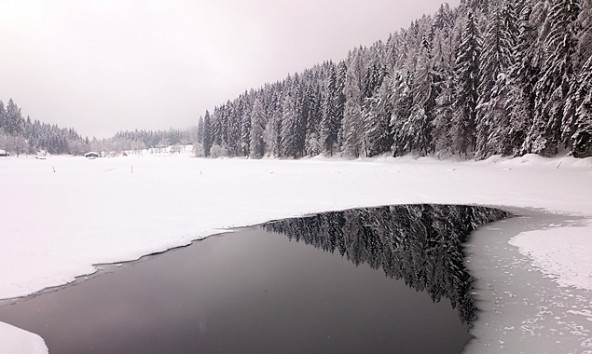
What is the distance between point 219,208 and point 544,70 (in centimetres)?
3139

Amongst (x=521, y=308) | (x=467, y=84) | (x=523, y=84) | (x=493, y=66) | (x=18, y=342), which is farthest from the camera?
(x=467, y=84)

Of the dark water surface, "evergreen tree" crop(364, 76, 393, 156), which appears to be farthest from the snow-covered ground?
"evergreen tree" crop(364, 76, 393, 156)

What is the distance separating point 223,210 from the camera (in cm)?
1722

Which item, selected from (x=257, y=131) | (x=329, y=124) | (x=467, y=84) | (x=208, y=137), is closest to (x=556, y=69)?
(x=467, y=84)

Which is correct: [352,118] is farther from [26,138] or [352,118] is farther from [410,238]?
Result: [26,138]

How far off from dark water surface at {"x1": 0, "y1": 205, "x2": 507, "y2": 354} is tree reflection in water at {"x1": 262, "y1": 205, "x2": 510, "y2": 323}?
6 cm

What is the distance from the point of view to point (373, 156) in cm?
5850

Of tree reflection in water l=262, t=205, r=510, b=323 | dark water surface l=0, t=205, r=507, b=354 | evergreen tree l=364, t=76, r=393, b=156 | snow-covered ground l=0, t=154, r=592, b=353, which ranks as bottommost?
dark water surface l=0, t=205, r=507, b=354

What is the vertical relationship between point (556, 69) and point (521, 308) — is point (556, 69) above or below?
above

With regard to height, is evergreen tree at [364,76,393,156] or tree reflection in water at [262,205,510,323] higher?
evergreen tree at [364,76,393,156]

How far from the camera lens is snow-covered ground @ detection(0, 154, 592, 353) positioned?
869 centimetres

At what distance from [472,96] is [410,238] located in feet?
118

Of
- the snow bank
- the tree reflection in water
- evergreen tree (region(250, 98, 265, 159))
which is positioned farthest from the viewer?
evergreen tree (region(250, 98, 265, 159))

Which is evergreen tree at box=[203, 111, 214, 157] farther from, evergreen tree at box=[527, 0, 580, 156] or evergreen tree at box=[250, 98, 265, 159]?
evergreen tree at box=[527, 0, 580, 156]
